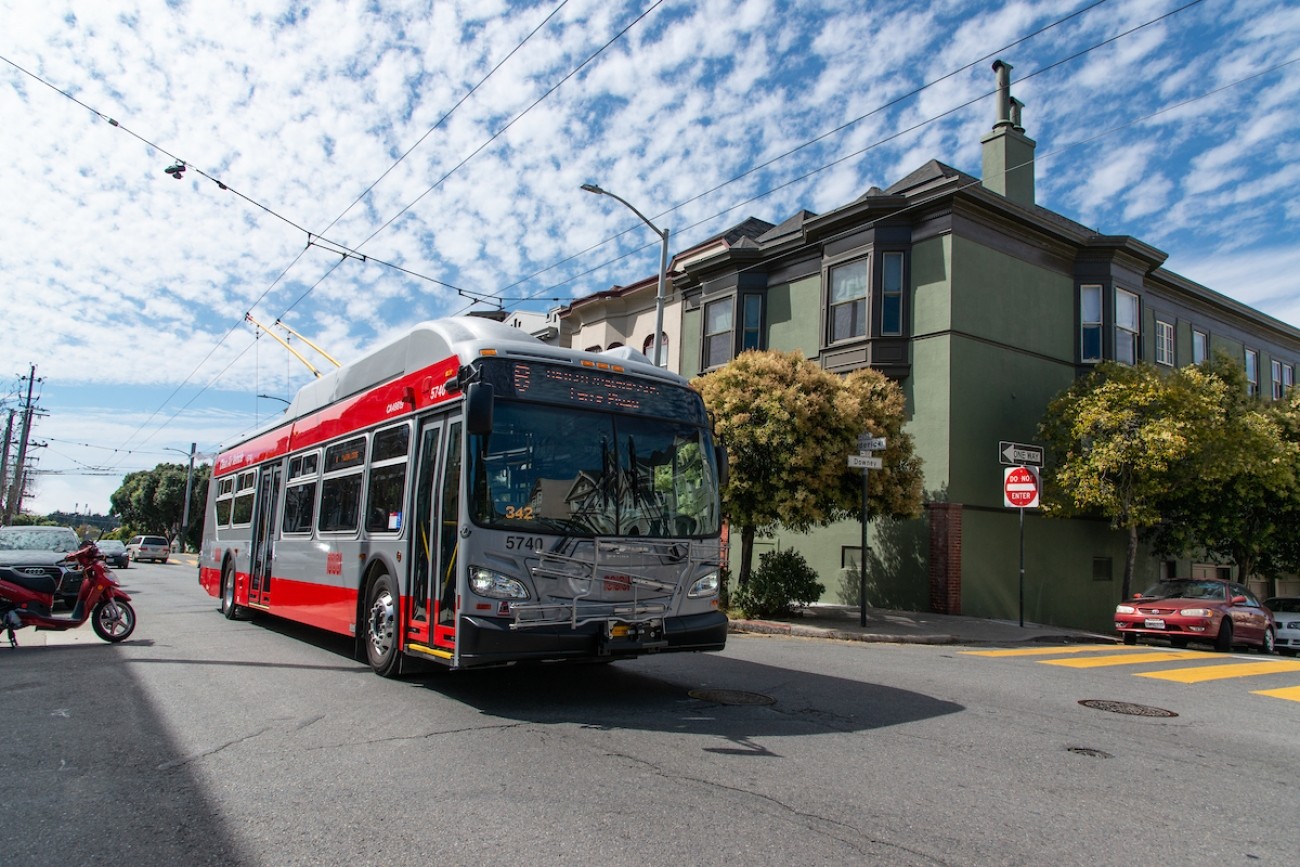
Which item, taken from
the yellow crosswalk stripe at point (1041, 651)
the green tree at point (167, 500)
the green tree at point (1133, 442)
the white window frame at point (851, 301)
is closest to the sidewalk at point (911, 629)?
the yellow crosswalk stripe at point (1041, 651)

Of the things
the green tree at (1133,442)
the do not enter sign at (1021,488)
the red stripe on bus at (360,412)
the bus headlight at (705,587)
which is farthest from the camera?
the green tree at (1133,442)

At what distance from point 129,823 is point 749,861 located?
3102 mm

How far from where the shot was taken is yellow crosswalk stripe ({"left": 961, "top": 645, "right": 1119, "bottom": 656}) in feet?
42.9

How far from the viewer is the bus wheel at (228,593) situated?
1523 centimetres

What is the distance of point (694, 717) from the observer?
7156 millimetres

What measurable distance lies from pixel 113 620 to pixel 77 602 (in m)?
0.50

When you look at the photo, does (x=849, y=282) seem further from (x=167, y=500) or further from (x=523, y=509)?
(x=167, y=500)

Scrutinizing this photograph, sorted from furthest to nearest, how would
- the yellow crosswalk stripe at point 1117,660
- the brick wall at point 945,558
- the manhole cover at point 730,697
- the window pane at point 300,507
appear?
the brick wall at point 945,558, the yellow crosswalk stripe at point 1117,660, the window pane at point 300,507, the manhole cover at point 730,697

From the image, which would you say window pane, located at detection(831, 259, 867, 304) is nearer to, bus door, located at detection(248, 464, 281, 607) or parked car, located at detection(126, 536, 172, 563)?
bus door, located at detection(248, 464, 281, 607)

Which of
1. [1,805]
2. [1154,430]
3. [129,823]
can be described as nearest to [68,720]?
[1,805]

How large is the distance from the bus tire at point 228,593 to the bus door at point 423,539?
8.65 meters

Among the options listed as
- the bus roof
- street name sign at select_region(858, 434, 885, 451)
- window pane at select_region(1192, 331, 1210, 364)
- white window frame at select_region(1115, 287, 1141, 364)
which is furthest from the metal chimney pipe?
the bus roof

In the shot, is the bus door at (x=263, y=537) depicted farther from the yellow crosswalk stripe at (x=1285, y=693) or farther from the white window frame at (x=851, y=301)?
the white window frame at (x=851, y=301)

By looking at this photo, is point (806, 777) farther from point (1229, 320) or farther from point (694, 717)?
point (1229, 320)
